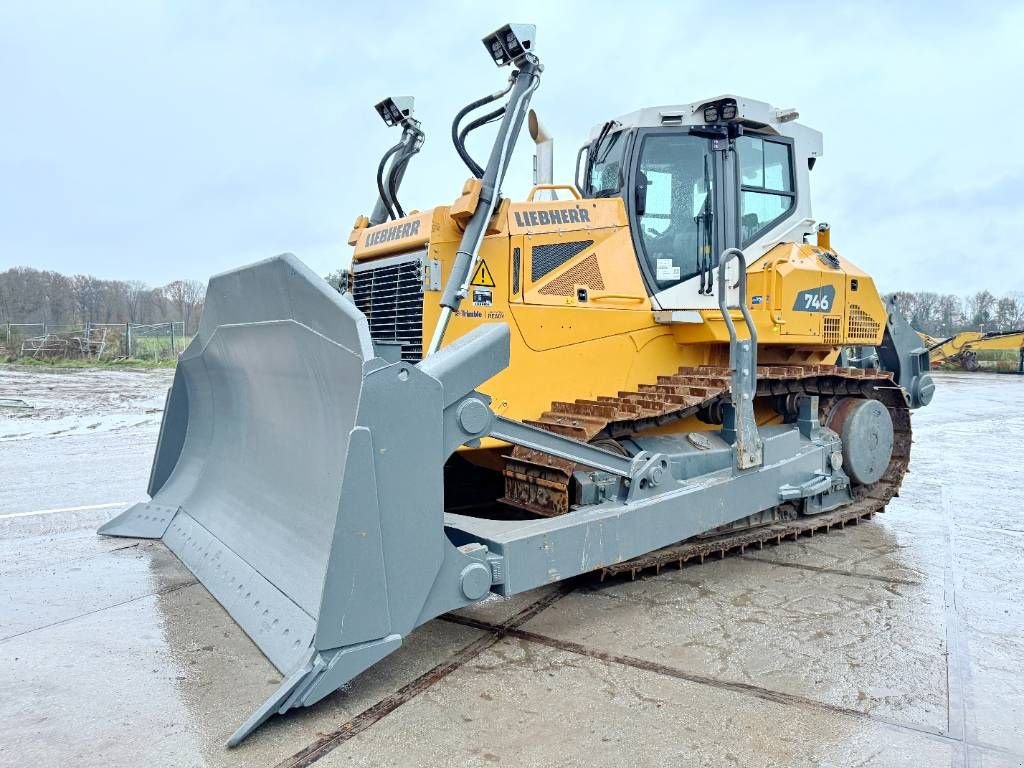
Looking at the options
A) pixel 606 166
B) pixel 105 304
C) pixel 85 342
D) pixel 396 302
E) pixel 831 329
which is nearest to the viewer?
pixel 396 302

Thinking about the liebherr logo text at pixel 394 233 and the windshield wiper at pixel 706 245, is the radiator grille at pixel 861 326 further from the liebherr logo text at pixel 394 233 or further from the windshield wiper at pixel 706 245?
the liebherr logo text at pixel 394 233

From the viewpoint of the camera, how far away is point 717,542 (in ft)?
16.8

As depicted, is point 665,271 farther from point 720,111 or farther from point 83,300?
point 83,300

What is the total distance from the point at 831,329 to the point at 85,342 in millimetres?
30083

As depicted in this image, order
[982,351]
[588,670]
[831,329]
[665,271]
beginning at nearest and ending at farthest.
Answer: [588,670]
[665,271]
[831,329]
[982,351]

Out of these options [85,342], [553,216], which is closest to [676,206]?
[553,216]

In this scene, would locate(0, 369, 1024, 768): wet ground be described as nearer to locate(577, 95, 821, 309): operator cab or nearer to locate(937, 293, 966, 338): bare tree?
locate(577, 95, 821, 309): operator cab

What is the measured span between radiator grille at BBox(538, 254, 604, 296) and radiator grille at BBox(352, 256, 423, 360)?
2.62 ft

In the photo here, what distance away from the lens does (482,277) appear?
4.70 metres

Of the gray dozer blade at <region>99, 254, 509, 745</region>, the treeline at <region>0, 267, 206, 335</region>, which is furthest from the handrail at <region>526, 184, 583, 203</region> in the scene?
the treeline at <region>0, 267, 206, 335</region>

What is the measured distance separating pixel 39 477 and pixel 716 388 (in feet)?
23.1

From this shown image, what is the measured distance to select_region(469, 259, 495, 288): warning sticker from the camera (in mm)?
4676

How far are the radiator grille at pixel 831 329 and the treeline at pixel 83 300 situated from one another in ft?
123

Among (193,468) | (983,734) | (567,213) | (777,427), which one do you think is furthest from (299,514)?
(777,427)
